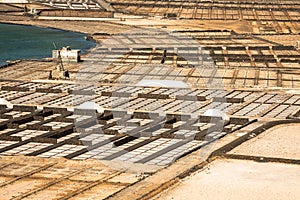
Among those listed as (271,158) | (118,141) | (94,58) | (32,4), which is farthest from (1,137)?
(32,4)

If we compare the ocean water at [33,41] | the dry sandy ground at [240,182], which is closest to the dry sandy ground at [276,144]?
the dry sandy ground at [240,182]

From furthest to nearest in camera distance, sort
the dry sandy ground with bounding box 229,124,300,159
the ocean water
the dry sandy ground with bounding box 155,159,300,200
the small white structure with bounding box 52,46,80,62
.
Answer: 1. the ocean water
2. the small white structure with bounding box 52,46,80,62
3. the dry sandy ground with bounding box 229,124,300,159
4. the dry sandy ground with bounding box 155,159,300,200

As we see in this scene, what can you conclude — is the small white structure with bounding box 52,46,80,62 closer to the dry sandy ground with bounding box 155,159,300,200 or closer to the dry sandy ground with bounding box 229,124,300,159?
the dry sandy ground with bounding box 229,124,300,159

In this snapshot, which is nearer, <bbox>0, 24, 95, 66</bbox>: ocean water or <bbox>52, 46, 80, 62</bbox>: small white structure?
<bbox>52, 46, 80, 62</bbox>: small white structure

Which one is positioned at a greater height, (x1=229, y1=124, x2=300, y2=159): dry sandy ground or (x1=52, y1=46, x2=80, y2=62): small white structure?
(x1=52, y1=46, x2=80, y2=62): small white structure

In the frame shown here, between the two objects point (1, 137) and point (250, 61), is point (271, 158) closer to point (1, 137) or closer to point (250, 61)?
point (1, 137)

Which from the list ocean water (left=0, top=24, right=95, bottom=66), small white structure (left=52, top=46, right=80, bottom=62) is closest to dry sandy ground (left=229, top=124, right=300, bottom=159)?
small white structure (left=52, top=46, right=80, bottom=62)

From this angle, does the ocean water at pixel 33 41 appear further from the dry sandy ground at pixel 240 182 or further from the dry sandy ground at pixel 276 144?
the dry sandy ground at pixel 240 182
